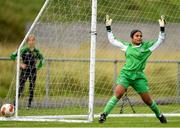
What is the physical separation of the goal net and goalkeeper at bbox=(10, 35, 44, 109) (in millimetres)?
153

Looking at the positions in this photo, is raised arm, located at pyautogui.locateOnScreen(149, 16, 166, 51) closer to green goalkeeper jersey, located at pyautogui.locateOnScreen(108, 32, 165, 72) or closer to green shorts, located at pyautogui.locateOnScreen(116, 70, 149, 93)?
green goalkeeper jersey, located at pyautogui.locateOnScreen(108, 32, 165, 72)

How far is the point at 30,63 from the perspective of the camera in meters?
21.0

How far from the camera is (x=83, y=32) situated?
789 inches

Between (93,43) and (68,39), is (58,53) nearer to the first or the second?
(68,39)

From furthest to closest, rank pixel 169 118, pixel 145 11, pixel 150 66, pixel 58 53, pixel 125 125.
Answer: pixel 150 66, pixel 58 53, pixel 145 11, pixel 169 118, pixel 125 125

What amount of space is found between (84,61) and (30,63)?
12.4ft

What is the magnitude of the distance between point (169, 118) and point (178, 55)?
22.2ft

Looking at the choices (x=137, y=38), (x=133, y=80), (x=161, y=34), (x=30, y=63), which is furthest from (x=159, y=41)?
(x=30, y=63)

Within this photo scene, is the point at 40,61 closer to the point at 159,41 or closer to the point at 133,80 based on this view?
the point at 133,80

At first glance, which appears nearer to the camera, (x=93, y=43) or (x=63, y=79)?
(x=93, y=43)

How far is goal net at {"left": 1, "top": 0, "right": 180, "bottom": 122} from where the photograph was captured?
1942 centimetres

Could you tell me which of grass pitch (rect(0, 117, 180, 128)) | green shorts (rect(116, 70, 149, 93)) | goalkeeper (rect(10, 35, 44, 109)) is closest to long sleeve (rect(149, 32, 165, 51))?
green shorts (rect(116, 70, 149, 93))

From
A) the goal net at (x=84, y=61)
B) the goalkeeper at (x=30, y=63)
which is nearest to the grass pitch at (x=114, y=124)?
the goal net at (x=84, y=61)

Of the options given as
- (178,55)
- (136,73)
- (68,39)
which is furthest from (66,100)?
(178,55)
